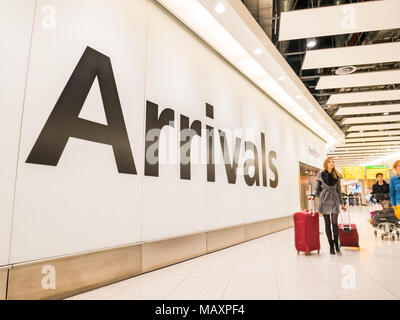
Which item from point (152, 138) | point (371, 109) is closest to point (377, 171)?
point (371, 109)

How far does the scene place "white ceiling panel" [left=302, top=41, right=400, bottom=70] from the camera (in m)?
5.42

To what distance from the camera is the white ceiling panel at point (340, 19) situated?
13.9ft

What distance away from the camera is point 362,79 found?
693 centimetres

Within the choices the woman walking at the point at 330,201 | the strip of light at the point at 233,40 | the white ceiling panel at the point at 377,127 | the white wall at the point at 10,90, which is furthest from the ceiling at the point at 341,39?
the white wall at the point at 10,90

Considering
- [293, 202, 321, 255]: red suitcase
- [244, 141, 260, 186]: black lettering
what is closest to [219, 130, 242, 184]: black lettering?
[244, 141, 260, 186]: black lettering

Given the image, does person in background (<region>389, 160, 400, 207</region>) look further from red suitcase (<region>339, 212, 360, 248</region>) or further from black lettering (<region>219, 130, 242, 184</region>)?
black lettering (<region>219, 130, 242, 184</region>)

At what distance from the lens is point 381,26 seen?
4.75 meters

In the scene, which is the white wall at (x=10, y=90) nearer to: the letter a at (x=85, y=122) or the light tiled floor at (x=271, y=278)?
the letter a at (x=85, y=122)

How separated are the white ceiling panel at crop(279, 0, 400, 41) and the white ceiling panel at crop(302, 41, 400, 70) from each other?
643mm

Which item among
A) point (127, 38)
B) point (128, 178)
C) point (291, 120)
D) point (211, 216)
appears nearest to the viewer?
point (128, 178)

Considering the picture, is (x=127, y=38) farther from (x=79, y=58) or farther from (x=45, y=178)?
(x=45, y=178)

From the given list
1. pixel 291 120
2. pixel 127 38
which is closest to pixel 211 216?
pixel 127 38

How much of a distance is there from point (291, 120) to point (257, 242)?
515 centimetres

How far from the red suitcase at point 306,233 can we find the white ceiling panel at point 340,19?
11.1ft
